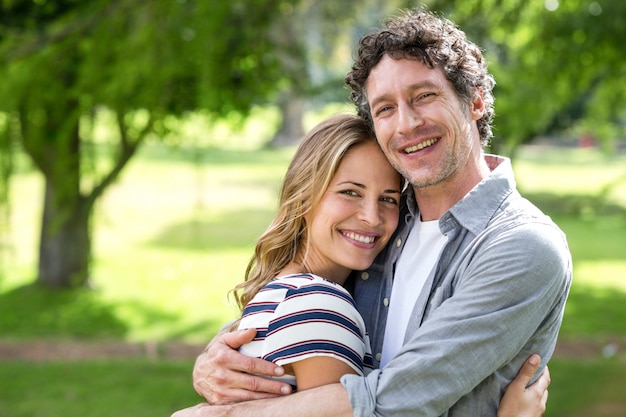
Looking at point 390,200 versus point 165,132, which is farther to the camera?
point 165,132

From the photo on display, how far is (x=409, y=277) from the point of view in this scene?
249 centimetres

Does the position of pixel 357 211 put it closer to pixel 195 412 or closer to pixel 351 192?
pixel 351 192

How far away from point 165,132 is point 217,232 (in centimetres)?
985

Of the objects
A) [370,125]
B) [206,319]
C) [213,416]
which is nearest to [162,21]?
[370,125]

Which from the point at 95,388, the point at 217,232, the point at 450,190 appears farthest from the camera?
the point at 217,232

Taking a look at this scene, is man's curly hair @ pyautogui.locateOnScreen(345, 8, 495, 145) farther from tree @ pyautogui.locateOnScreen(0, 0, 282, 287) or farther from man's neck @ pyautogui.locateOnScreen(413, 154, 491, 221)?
tree @ pyautogui.locateOnScreen(0, 0, 282, 287)

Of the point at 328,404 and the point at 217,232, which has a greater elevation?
the point at 328,404

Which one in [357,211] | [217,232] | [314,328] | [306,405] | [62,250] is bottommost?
[217,232]

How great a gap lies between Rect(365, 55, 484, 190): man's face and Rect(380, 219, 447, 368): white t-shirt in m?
0.17

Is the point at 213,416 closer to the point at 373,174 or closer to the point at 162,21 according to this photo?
the point at 373,174

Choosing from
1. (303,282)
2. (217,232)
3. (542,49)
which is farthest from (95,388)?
(217,232)

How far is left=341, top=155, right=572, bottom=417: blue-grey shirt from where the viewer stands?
A: 6.64 feet

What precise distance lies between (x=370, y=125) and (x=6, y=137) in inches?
162

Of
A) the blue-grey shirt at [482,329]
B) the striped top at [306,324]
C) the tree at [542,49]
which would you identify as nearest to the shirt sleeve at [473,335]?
the blue-grey shirt at [482,329]
